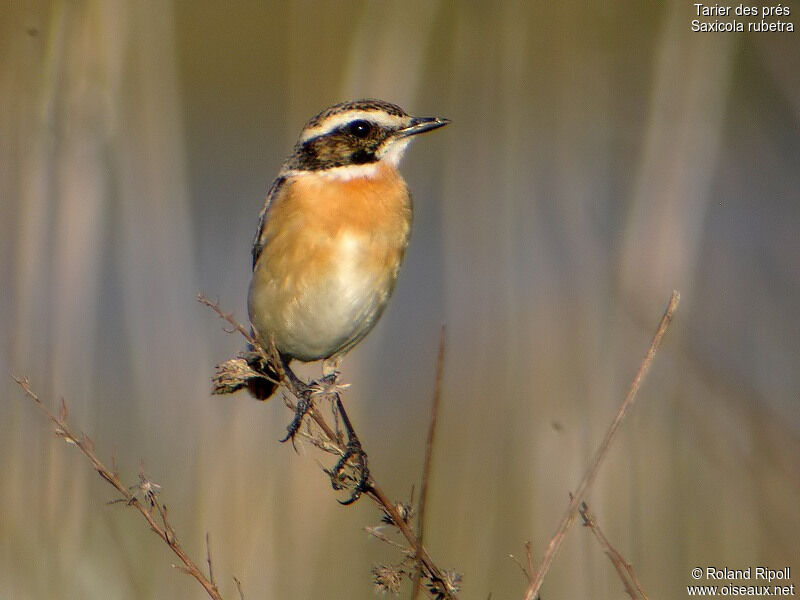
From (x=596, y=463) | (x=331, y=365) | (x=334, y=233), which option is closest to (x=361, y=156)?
(x=334, y=233)

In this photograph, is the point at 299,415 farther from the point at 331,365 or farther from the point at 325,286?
the point at 331,365

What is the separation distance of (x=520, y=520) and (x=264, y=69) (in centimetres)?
707

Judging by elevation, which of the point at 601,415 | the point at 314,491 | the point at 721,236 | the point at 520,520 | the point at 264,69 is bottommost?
the point at 520,520

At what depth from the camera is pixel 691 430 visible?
Answer: 11.5ft

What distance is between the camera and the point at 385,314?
3.91 meters

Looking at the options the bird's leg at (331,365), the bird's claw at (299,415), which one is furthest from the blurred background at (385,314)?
the bird's claw at (299,415)

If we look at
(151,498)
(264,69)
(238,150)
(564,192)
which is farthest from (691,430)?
(264,69)

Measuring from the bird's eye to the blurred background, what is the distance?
120mm

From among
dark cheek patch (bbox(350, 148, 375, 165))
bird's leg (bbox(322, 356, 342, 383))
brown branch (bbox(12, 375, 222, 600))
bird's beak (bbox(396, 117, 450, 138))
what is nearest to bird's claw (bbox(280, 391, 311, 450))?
bird's leg (bbox(322, 356, 342, 383))

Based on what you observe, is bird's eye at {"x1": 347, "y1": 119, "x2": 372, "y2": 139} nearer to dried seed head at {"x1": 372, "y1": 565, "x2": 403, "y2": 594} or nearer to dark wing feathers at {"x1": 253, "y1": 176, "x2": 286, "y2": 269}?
dark wing feathers at {"x1": 253, "y1": 176, "x2": 286, "y2": 269}

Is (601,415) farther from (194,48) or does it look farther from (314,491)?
(194,48)

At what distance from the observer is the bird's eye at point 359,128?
368 cm

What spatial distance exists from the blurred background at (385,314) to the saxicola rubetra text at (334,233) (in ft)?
0.58

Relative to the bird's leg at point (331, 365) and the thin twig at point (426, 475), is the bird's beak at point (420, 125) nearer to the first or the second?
the bird's leg at point (331, 365)
